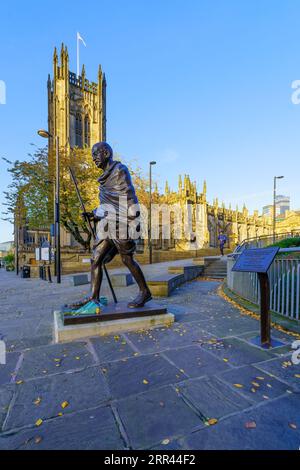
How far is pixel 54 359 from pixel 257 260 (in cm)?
308

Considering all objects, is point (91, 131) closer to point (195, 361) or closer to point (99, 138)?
point (99, 138)

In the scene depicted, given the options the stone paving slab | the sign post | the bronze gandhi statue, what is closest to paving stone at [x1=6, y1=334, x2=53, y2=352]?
the stone paving slab

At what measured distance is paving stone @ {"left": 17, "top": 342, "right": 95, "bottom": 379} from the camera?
105 inches

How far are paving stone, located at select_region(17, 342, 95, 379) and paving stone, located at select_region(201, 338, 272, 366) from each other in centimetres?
164

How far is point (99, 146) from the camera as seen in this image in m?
4.25

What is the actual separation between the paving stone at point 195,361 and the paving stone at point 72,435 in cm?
109

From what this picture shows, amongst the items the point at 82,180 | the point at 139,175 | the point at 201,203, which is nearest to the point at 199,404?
the point at 82,180

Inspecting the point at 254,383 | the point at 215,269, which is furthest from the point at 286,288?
the point at 215,269

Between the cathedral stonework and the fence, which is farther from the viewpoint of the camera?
the cathedral stonework

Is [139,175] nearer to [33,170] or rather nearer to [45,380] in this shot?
[33,170]

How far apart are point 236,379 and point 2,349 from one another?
3.10 m

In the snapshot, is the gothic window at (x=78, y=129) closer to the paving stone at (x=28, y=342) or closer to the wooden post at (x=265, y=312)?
the paving stone at (x=28, y=342)

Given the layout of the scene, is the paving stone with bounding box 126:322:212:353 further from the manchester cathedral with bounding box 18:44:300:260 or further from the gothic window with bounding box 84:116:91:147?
the gothic window with bounding box 84:116:91:147

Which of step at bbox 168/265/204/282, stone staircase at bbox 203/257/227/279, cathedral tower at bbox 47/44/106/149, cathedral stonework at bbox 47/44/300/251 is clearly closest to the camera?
step at bbox 168/265/204/282
